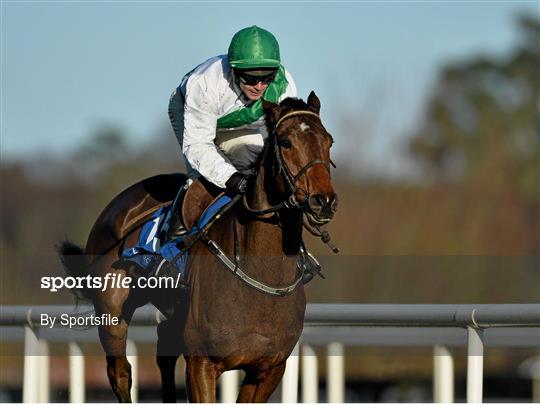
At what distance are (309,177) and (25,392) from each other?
8.30ft

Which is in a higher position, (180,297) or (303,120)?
(303,120)

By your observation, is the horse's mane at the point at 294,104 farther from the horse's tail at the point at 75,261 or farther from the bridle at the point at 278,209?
the horse's tail at the point at 75,261

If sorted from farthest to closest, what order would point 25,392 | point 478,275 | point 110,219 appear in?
point 478,275 < point 25,392 < point 110,219

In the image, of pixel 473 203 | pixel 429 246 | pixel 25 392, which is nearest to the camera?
pixel 25 392

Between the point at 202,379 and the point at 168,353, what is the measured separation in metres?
0.85

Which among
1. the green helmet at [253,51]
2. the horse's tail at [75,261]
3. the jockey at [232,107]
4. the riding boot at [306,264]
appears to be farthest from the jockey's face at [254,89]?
the horse's tail at [75,261]

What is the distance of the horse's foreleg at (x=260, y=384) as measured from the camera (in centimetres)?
573

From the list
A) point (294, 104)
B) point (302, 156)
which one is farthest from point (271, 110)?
point (302, 156)

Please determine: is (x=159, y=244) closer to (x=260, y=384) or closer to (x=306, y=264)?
(x=306, y=264)

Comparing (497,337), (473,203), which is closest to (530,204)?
(473,203)

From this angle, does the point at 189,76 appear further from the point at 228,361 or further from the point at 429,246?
the point at 429,246

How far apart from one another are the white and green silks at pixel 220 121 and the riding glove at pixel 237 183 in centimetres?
2

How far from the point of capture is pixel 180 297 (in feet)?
19.5

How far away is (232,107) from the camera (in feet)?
19.5
